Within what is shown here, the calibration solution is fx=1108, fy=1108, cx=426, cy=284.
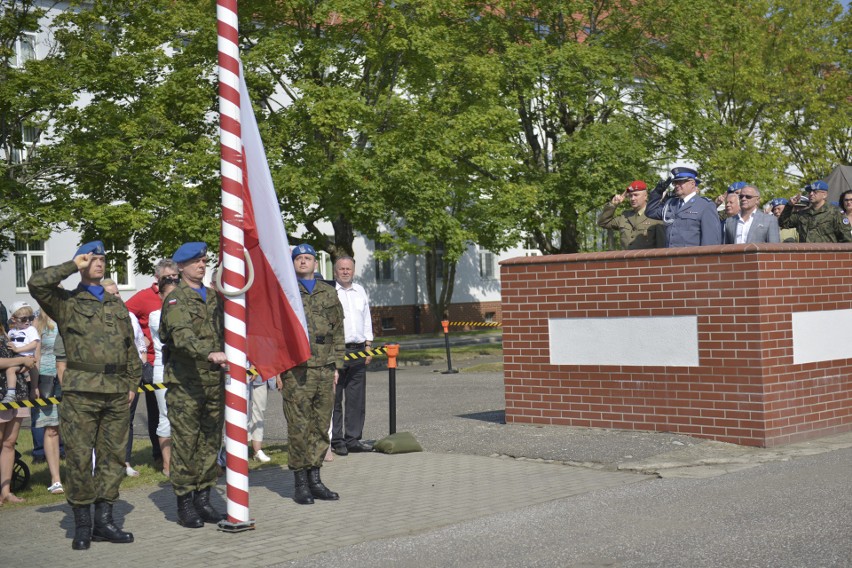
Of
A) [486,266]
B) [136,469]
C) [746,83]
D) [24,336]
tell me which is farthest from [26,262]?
[24,336]

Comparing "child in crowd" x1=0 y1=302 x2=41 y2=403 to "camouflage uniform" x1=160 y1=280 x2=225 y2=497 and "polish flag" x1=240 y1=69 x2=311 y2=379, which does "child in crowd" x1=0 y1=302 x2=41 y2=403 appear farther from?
"polish flag" x1=240 y1=69 x2=311 y2=379

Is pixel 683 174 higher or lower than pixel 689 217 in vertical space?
higher

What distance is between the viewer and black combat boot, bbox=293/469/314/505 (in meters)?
8.53

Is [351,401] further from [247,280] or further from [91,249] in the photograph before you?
[91,249]

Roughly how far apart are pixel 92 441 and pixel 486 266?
4130cm

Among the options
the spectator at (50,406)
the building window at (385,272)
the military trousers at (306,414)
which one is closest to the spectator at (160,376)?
the spectator at (50,406)

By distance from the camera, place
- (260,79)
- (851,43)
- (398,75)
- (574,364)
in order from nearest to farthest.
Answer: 1. (574,364)
2. (260,79)
3. (398,75)
4. (851,43)

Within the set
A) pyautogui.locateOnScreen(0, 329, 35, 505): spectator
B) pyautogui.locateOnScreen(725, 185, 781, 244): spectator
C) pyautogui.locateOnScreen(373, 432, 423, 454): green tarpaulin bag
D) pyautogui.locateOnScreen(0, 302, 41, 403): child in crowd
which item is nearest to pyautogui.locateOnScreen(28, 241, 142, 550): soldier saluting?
pyautogui.locateOnScreen(0, 329, 35, 505): spectator

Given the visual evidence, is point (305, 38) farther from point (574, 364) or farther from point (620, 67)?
point (574, 364)

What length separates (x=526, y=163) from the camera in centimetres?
3078

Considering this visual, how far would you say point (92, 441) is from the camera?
7531 millimetres

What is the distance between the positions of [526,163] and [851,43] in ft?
46.8

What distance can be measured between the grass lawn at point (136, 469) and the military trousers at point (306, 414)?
1.75m

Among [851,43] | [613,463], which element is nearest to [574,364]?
[613,463]
